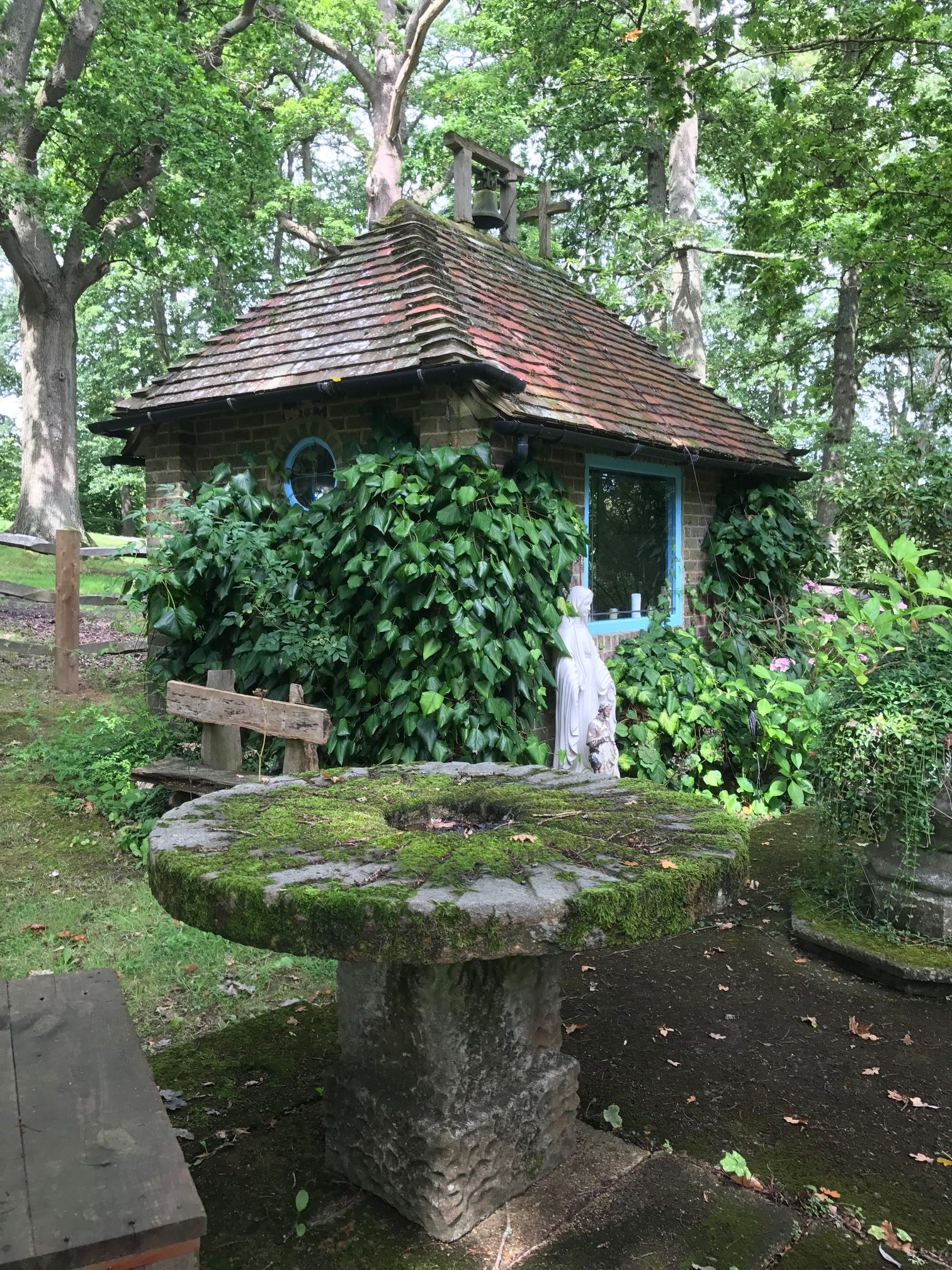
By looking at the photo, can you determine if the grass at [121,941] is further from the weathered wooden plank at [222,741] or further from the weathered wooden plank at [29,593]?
the weathered wooden plank at [29,593]

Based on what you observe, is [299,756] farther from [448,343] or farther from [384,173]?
[384,173]

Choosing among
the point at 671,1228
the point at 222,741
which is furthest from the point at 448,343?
the point at 671,1228

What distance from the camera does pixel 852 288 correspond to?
54.0 feet

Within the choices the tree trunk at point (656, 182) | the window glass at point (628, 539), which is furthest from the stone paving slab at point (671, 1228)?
the tree trunk at point (656, 182)

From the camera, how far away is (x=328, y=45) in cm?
1662

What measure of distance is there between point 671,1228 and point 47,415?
1677cm

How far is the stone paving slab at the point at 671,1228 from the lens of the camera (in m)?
2.31

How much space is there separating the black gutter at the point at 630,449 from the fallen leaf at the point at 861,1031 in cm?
387

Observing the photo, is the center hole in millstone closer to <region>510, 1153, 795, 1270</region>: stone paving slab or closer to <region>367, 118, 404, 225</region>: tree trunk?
<region>510, 1153, 795, 1270</region>: stone paving slab

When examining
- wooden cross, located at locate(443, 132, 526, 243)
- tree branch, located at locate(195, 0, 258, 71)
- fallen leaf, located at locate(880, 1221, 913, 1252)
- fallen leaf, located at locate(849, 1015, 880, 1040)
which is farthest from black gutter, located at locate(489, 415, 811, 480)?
tree branch, located at locate(195, 0, 258, 71)

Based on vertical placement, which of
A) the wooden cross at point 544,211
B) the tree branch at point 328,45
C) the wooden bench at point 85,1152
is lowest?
the wooden bench at point 85,1152

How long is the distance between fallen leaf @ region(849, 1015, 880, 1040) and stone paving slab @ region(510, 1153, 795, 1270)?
4.33 feet

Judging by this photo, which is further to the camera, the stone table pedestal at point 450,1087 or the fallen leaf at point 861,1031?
the fallen leaf at point 861,1031

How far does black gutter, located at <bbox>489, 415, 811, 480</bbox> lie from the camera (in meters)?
6.02
